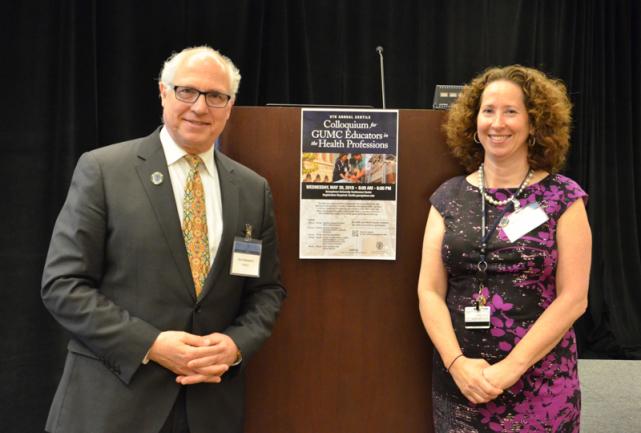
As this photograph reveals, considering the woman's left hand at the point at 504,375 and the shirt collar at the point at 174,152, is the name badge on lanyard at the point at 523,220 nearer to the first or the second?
the woman's left hand at the point at 504,375

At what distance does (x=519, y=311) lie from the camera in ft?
5.57

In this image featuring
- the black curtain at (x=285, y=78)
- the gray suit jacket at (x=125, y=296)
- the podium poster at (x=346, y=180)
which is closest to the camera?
the gray suit jacket at (x=125, y=296)

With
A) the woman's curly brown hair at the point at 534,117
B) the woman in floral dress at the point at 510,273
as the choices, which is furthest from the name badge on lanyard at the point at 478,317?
the woman's curly brown hair at the point at 534,117

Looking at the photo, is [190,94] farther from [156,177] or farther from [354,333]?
[354,333]

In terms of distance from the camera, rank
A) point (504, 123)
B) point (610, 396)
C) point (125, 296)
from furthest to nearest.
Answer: point (610, 396) < point (504, 123) < point (125, 296)

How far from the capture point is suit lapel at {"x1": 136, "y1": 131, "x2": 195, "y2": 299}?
154 cm

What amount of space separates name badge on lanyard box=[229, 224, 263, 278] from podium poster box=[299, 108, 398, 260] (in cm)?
29

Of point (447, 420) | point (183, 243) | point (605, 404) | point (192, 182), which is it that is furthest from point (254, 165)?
point (605, 404)

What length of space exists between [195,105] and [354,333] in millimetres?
896

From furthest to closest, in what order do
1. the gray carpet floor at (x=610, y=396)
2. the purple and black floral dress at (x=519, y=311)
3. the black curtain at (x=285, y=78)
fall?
the black curtain at (x=285, y=78), the gray carpet floor at (x=610, y=396), the purple and black floral dress at (x=519, y=311)

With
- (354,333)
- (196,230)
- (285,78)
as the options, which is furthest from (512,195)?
(285,78)

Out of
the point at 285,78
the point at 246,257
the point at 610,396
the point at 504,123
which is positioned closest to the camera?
the point at 246,257

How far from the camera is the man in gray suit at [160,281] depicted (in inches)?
57.9

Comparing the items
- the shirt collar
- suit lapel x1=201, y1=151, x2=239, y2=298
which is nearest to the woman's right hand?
suit lapel x1=201, y1=151, x2=239, y2=298
